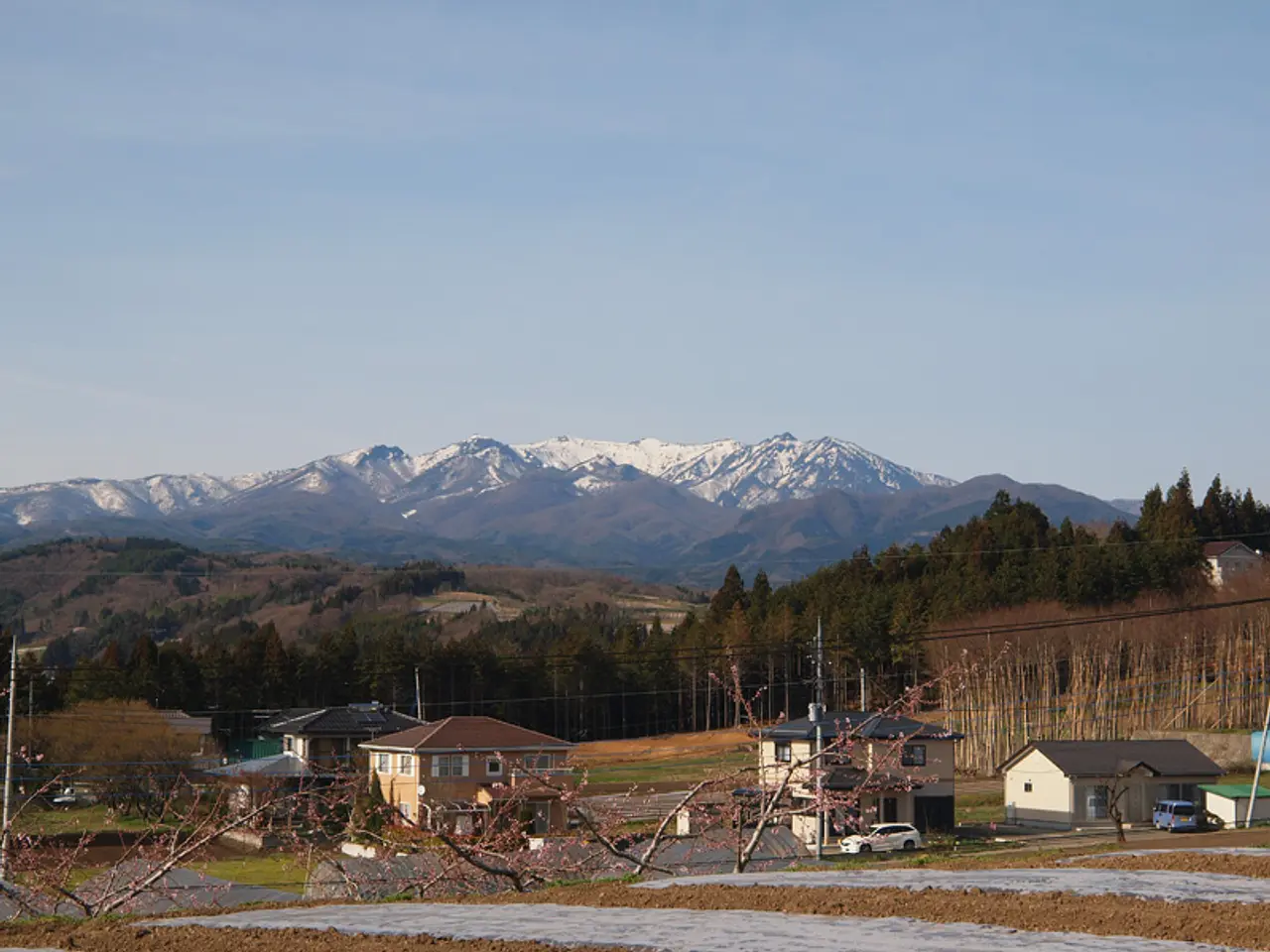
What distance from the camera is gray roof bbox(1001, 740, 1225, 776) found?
4006cm

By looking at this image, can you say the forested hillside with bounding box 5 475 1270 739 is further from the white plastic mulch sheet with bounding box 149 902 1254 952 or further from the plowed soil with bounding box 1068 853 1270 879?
the white plastic mulch sheet with bounding box 149 902 1254 952

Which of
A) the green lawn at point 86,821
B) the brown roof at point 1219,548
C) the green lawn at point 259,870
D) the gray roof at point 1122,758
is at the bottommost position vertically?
the green lawn at point 86,821

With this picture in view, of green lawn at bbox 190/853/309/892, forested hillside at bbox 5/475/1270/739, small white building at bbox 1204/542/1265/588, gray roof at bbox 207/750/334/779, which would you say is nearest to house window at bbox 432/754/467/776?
gray roof at bbox 207/750/334/779

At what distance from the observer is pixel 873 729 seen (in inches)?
1451

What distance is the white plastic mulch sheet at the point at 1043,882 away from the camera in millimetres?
11016

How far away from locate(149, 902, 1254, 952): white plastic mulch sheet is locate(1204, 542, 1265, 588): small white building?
69920 mm

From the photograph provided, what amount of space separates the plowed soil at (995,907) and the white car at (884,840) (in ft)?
69.8

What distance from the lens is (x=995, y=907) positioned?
10.2 metres

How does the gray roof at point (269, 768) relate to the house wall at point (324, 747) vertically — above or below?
above

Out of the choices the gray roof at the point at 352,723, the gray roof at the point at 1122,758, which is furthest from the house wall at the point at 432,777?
the gray roof at the point at 1122,758

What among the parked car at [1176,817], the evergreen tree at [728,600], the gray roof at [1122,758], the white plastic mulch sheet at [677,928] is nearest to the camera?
the white plastic mulch sheet at [677,928]

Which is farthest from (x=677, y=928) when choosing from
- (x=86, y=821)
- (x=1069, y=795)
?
(x=86, y=821)

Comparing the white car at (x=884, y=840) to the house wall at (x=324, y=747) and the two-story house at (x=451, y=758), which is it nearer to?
the two-story house at (x=451, y=758)

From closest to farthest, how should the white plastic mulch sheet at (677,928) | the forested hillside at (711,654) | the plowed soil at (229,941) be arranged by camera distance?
the white plastic mulch sheet at (677,928) < the plowed soil at (229,941) < the forested hillside at (711,654)
